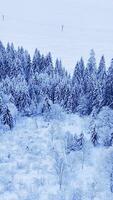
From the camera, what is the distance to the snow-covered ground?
236ft

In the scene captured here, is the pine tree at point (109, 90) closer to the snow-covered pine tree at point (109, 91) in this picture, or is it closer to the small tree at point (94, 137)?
the snow-covered pine tree at point (109, 91)

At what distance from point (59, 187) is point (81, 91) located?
37298 millimetres

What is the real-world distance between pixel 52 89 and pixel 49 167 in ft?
106

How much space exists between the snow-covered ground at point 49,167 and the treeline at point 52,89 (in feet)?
31.7

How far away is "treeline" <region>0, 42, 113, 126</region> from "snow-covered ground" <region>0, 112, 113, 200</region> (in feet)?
31.7

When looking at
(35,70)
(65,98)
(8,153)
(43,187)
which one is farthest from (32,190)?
(35,70)

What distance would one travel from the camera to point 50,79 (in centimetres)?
10856

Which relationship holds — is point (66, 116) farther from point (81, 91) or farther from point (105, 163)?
point (105, 163)

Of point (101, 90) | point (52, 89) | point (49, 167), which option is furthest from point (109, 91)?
point (49, 167)

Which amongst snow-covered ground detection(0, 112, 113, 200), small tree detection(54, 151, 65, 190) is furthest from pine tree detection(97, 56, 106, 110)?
small tree detection(54, 151, 65, 190)

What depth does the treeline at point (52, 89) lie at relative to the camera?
99250mm

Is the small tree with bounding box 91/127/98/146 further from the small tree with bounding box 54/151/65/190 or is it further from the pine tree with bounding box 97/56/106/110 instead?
the pine tree with bounding box 97/56/106/110

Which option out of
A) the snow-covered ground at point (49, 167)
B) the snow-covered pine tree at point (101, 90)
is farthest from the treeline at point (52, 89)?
the snow-covered ground at point (49, 167)

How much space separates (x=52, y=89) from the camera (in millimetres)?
105375
